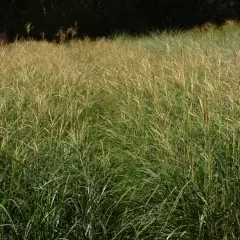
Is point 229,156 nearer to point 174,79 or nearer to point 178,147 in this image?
point 178,147

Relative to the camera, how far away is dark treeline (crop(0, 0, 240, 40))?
35.8ft

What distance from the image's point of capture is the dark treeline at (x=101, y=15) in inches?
429

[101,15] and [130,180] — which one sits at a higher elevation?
[101,15]

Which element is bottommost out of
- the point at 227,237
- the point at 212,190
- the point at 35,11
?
the point at 227,237

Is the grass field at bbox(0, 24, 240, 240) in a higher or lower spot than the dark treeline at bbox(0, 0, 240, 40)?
lower

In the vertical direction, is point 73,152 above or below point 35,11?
below

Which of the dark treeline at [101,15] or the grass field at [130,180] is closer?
the grass field at [130,180]

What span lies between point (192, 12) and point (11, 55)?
9.44 m

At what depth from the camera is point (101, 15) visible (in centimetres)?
1197

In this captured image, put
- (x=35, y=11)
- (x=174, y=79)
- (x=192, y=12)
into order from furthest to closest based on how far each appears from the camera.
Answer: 1. (x=192, y=12)
2. (x=35, y=11)
3. (x=174, y=79)

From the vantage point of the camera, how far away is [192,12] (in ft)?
44.1

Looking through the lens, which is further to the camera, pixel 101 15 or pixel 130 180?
pixel 101 15

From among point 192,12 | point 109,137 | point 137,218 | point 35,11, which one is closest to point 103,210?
point 137,218

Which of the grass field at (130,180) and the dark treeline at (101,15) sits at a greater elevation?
the dark treeline at (101,15)
